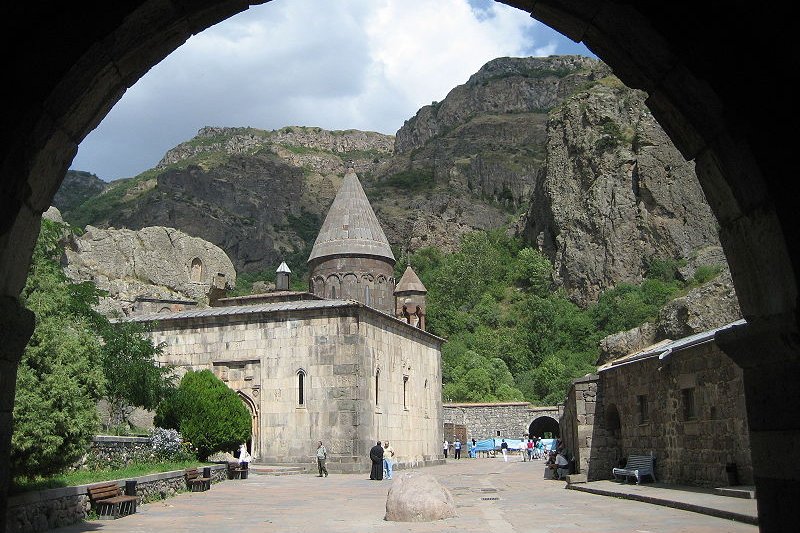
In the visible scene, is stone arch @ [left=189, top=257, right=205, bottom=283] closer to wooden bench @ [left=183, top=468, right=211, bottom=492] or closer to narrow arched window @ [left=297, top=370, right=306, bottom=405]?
narrow arched window @ [left=297, top=370, right=306, bottom=405]

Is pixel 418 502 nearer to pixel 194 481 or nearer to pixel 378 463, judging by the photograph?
pixel 194 481

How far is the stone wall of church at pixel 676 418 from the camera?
38.9 feet

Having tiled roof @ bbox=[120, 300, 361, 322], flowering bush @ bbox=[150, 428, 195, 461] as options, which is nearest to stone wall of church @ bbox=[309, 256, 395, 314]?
tiled roof @ bbox=[120, 300, 361, 322]

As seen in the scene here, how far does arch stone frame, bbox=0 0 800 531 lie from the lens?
11.3 feet

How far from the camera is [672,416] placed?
14000mm

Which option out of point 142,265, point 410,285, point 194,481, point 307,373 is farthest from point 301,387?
point 142,265

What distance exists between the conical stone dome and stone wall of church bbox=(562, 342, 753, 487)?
13917mm

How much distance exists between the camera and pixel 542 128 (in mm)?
120000

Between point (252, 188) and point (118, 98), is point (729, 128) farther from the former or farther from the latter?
point (252, 188)

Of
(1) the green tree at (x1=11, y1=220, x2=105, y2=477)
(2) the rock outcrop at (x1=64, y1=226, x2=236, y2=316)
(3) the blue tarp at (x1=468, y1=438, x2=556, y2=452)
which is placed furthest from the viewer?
(2) the rock outcrop at (x1=64, y1=226, x2=236, y2=316)

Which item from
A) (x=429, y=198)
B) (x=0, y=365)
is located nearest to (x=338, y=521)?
(x=0, y=365)

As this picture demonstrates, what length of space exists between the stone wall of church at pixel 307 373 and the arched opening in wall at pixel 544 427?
21.1 meters

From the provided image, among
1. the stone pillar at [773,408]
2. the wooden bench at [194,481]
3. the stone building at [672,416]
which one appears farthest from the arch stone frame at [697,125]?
the wooden bench at [194,481]

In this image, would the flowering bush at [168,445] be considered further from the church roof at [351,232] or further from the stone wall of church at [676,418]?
the church roof at [351,232]
